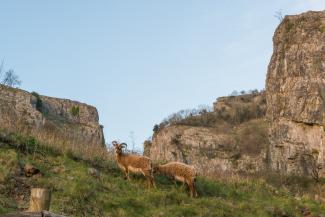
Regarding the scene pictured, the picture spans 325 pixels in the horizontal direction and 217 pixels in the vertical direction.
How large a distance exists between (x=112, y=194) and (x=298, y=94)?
58383 mm

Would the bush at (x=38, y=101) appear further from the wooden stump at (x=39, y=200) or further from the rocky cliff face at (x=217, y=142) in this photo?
the wooden stump at (x=39, y=200)

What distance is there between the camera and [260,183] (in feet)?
65.1

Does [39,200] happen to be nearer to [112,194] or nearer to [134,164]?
[112,194]

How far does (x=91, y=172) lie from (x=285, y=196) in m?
7.57

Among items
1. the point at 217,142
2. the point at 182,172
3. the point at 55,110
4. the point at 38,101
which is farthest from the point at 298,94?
the point at 182,172

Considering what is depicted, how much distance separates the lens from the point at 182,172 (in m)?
16.3

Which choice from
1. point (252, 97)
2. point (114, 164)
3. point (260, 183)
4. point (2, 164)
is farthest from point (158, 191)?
point (252, 97)

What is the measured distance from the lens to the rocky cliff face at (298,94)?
67.7 m

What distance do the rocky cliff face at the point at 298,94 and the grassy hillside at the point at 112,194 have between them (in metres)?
51.0

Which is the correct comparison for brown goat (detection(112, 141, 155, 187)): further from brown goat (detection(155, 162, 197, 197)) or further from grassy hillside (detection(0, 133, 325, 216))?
brown goat (detection(155, 162, 197, 197))

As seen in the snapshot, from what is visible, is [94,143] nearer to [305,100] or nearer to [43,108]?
[43,108]

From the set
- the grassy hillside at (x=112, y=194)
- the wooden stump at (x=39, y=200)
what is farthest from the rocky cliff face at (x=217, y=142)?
the wooden stump at (x=39, y=200)

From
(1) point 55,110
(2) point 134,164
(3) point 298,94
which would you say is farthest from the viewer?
(3) point 298,94

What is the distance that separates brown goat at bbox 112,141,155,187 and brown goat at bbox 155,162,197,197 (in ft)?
2.68
